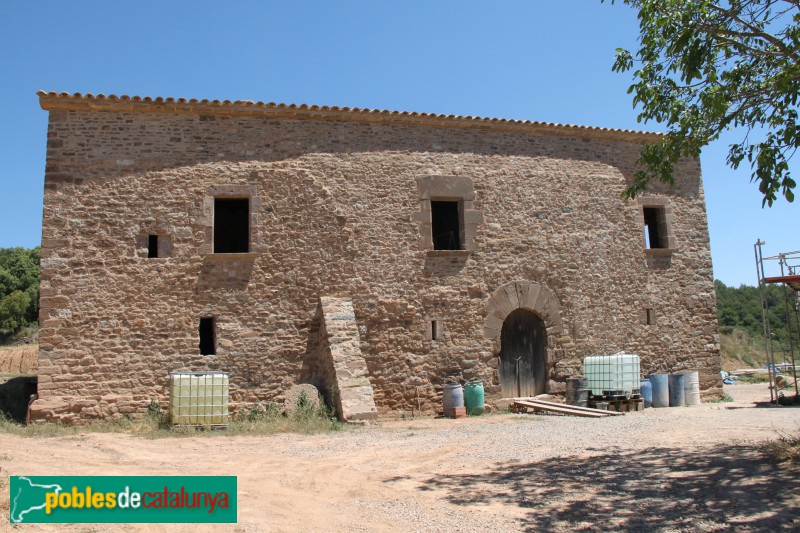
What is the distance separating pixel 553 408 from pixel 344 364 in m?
3.73

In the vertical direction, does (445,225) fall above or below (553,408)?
above

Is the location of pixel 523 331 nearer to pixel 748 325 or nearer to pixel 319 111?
pixel 319 111

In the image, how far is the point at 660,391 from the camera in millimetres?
11578

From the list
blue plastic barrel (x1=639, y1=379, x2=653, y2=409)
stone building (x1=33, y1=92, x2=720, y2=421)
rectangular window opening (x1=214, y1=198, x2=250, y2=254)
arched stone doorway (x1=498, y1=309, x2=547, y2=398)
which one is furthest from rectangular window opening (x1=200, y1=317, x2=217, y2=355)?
blue plastic barrel (x1=639, y1=379, x2=653, y2=409)

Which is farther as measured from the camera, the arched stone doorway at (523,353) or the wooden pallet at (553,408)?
the arched stone doorway at (523,353)

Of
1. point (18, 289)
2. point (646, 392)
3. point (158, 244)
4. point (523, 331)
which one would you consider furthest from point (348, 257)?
point (18, 289)

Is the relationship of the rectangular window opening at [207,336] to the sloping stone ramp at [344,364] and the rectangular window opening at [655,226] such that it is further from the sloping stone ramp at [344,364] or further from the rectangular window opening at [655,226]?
the rectangular window opening at [655,226]

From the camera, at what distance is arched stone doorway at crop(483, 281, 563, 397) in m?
11.5

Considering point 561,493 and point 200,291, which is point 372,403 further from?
point 561,493

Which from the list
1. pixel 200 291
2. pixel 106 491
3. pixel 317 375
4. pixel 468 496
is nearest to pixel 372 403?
pixel 317 375

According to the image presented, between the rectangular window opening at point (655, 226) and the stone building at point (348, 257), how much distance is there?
0.05 metres

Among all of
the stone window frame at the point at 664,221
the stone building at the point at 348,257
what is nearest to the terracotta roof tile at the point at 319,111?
the stone building at the point at 348,257

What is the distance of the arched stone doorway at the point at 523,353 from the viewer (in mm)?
11594

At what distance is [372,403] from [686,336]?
7.15m
